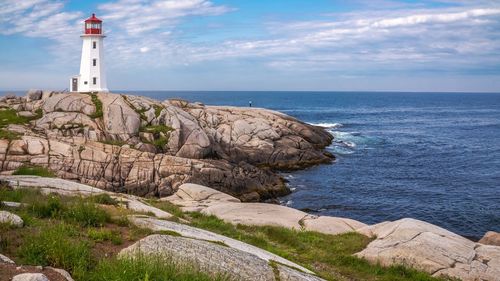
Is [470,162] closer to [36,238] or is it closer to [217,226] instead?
[217,226]

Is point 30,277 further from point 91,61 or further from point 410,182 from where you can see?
point 91,61

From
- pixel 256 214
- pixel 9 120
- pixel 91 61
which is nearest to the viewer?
pixel 256 214

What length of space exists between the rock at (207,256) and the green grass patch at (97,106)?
40083mm

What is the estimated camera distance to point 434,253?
17.9 metres

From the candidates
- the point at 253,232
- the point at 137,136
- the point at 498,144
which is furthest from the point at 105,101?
the point at 498,144

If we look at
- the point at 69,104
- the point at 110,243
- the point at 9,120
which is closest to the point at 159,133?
the point at 69,104

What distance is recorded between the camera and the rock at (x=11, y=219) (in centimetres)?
1091

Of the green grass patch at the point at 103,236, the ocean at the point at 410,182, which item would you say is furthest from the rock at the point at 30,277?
the ocean at the point at 410,182

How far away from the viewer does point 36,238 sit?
9719 mm

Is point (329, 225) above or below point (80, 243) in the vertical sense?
below

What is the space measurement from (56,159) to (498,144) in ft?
218

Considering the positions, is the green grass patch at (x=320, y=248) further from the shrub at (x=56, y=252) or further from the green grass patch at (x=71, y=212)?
the shrub at (x=56, y=252)

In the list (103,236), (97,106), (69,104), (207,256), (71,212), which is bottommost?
(207,256)

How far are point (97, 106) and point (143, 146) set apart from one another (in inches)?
338
